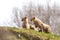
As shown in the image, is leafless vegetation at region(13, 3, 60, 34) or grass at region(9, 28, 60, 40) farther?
leafless vegetation at region(13, 3, 60, 34)

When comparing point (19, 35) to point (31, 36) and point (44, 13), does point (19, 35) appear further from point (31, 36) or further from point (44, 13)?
point (44, 13)

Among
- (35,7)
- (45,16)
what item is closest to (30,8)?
(35,7)

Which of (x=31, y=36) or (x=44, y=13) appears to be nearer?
(x=31, y=36)

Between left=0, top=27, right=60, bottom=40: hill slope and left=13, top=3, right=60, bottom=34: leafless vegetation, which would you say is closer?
left=0, top=27, right=60, bottom=40: hill slope

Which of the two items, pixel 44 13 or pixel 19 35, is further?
pixel 44 13

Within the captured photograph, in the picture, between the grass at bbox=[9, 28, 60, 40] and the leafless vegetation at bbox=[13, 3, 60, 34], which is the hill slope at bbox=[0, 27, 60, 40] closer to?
the grass at bbox=[9, 28, 60, 40]

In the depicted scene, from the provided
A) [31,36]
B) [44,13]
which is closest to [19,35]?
[31,36]

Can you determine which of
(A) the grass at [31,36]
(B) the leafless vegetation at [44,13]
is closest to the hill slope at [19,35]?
(A) the grass at [31,36]

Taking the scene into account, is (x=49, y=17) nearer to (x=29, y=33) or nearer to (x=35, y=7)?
(x=35, y=7)

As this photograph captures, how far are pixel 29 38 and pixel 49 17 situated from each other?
43.3 ft

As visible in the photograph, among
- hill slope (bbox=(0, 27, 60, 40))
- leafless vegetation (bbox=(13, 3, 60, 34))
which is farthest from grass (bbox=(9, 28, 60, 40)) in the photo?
leafless vegetation (bbox=(13, 3, 60, 34))

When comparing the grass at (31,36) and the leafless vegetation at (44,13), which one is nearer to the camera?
the grass at (31,36)

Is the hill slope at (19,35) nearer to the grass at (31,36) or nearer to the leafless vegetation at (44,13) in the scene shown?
the grass at (31,36)

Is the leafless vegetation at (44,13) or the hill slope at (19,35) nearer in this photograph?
the hill slope at (19,35)
